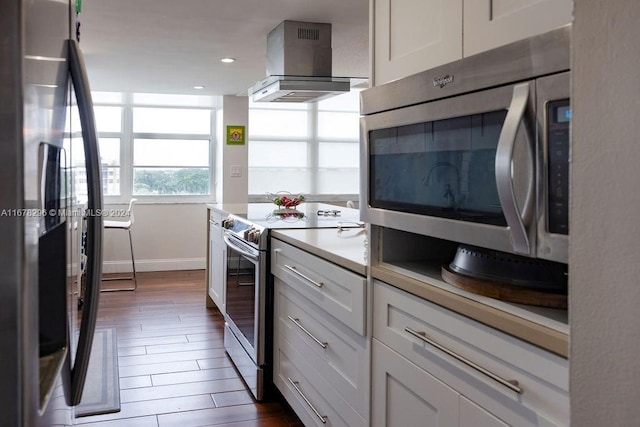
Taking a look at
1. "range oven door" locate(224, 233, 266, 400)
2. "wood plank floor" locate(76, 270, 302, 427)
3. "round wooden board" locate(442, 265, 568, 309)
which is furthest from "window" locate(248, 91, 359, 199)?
"round wooden board" locate(442, 265, 568, 309)

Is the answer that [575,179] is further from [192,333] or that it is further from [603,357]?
[192,333]

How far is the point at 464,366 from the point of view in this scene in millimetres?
1216

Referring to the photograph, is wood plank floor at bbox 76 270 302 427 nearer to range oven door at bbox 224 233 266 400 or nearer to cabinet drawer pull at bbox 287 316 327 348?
range oven door at bbox 224 233 266 400

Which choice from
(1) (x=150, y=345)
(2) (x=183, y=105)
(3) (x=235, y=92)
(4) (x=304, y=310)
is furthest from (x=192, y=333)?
(2) (x=183, y=105)

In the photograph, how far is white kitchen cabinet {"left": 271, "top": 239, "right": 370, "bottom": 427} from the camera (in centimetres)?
179

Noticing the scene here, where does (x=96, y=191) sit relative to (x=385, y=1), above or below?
below

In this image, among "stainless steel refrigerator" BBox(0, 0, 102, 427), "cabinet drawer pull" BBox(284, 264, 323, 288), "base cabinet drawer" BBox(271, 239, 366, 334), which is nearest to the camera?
"stainless steel refrigerator" BBox(0, 0, 102, 427)

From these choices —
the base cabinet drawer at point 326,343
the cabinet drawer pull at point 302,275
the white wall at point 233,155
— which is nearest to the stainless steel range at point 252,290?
the base cabinet drawer at point 326,343

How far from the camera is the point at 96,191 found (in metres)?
1.01

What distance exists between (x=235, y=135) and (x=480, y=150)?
16.9 ft

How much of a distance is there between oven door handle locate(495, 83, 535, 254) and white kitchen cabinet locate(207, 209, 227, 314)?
2759 mm

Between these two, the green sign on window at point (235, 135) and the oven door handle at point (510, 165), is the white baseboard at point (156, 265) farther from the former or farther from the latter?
the oven door handle at point (510, 165)

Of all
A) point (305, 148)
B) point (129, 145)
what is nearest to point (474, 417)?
point (129, 145)

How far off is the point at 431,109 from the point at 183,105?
563 centimetres
